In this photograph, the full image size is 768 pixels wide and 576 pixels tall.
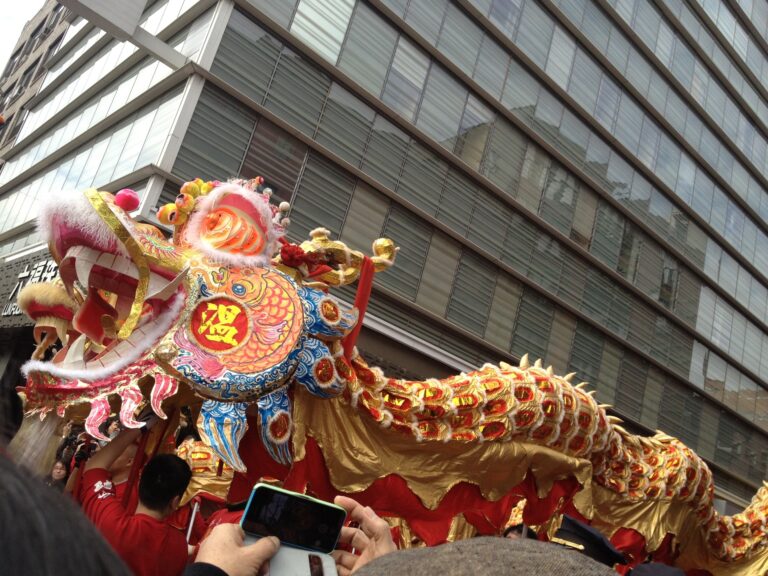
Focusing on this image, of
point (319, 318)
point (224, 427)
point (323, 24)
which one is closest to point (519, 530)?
point (319, 318)

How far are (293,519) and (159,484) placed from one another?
1228 millimetres

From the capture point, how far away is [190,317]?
121 inches

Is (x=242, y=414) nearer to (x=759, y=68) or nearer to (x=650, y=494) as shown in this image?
(x=650, y=494)

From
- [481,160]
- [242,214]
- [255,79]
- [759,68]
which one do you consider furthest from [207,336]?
[759,68]

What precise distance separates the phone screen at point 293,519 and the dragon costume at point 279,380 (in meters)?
1.60

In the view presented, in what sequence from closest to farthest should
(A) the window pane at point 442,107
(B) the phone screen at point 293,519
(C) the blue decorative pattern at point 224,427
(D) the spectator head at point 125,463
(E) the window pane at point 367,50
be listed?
(B) the phone screen at point 293,519 → (C) the blue decorative pattern at point 224,427 → (D) the spectator head at point 125,463 → (E) the window pane at point 367,50 → (A) the window pane at point 442,107

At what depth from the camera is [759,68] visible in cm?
2203

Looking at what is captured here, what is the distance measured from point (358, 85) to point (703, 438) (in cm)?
1327

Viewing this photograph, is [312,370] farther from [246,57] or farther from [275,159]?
[246,57]

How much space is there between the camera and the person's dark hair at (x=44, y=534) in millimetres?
505

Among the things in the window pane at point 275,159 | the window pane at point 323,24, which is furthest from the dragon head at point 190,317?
the window pane at point 323,24

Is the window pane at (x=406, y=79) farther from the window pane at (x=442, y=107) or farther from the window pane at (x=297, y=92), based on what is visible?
the window pane at (x=297, y=92)

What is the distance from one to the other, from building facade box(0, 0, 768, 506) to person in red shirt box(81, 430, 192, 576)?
286 inches

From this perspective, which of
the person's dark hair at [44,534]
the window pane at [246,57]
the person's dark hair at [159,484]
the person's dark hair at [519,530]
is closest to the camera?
the person's dark hair at [44,534]
